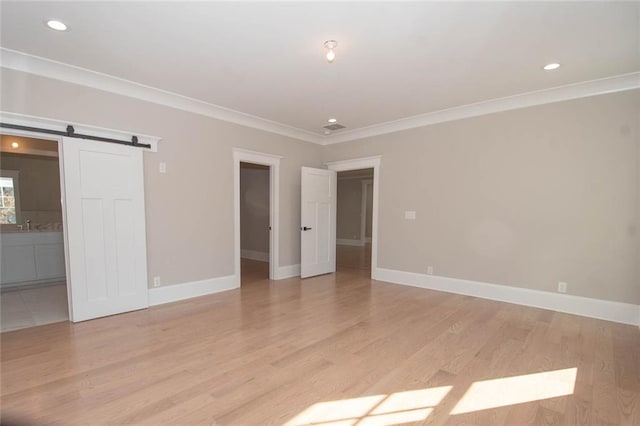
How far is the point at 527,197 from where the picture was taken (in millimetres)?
3805

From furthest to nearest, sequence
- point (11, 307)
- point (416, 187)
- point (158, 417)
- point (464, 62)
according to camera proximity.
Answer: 1. point (416, 187)
2. point (11, 307)
3. point (464, 62)
4. point (158, 417)

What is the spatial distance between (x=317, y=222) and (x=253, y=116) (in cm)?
221

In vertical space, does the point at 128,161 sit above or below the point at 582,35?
below

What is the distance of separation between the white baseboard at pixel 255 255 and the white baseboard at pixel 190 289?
7.97ft

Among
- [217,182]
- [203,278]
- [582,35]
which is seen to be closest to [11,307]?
[203,278]

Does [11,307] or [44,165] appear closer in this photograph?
[11,307]

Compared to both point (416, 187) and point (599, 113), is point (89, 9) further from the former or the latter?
point (599, 113)

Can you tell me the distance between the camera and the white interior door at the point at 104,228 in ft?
10.3

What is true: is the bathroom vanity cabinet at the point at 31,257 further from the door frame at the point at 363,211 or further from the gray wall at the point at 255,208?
the door frame at the point at 363,211

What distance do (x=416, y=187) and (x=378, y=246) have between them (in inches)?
48.9

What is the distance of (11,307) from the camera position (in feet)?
11.8

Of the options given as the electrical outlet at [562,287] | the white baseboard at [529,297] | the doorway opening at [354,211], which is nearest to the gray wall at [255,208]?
the doorway opening at [354,211]

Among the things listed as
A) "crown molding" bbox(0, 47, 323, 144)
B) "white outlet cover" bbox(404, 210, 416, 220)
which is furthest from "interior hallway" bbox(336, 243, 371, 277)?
"crown molding" bbox(0, 47, 323, 144)

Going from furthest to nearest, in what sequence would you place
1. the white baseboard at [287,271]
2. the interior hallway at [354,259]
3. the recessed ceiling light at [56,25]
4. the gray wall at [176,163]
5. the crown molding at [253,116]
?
the interior hallway at [354,259]
the white baseboard at [287,271]
the gray wall at [176,163]
the crown molding at [253,116]
the recessed ceiling light at [56,25]
